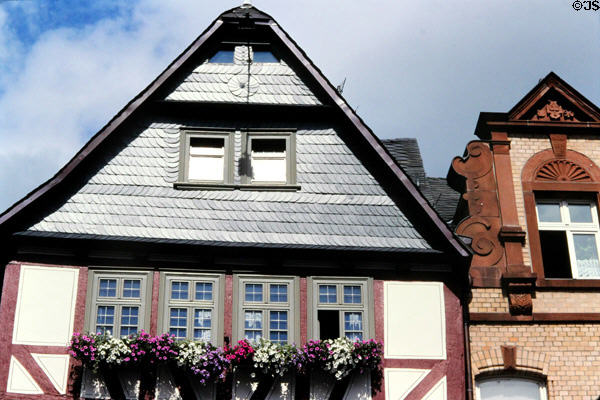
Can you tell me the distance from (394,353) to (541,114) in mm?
5631

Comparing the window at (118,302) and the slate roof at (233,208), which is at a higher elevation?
the slate roof at (233,208)

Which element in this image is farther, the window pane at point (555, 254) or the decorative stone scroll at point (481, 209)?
the window pane at point (555, 254)

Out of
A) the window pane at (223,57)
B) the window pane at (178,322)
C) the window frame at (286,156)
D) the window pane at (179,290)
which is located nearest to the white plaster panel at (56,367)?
the window pane at (178,322)

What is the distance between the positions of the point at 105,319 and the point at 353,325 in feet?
13.2

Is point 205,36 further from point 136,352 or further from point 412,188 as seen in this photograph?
point 136,352

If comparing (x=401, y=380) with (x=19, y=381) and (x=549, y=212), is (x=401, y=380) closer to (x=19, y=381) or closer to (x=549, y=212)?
(x=549, y=212)

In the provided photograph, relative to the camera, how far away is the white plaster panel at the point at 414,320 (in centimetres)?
1526

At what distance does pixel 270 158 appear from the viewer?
1719 cm

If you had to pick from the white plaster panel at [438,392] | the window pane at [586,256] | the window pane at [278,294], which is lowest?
the white plaster panel at [438,392]

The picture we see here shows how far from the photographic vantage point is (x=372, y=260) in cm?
1590

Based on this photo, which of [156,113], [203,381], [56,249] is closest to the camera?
[203,381]

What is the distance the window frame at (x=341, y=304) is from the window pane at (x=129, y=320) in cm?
280

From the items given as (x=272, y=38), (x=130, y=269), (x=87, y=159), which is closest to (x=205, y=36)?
(x=272, y=38)

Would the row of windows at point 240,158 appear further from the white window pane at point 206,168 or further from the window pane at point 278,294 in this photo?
the window pane at point 278,294
